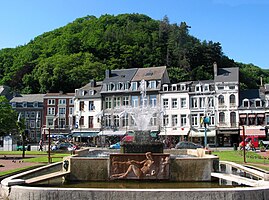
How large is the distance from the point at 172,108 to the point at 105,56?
178 feet

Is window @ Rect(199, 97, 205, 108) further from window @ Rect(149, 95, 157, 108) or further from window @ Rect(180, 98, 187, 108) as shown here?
window @ Rect(149, 95, 157, 108)

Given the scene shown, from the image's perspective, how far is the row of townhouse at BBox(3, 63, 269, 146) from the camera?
55.5m

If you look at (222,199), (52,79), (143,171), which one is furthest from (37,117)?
(222,199)

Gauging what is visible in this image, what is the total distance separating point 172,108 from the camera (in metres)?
59.4

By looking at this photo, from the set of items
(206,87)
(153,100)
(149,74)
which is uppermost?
(149,74)

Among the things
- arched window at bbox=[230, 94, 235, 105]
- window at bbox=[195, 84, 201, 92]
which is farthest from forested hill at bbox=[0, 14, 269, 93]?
arched window at bbox=[230, 94, 235, 105]

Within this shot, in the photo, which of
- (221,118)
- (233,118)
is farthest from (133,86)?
(233,118)

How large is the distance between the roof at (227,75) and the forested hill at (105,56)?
25971 mm

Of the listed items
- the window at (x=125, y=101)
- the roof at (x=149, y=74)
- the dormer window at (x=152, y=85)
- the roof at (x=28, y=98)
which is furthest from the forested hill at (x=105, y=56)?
the window at (x=125, y=101)

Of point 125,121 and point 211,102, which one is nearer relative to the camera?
point 211,102

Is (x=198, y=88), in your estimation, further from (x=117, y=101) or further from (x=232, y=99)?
(x=117, y=101)

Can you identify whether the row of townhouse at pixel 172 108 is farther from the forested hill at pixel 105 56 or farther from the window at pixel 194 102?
the forested hill at pixel 105 56

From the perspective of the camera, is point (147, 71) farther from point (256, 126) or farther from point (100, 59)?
point (100, 59)

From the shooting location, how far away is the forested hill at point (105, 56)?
307ft
